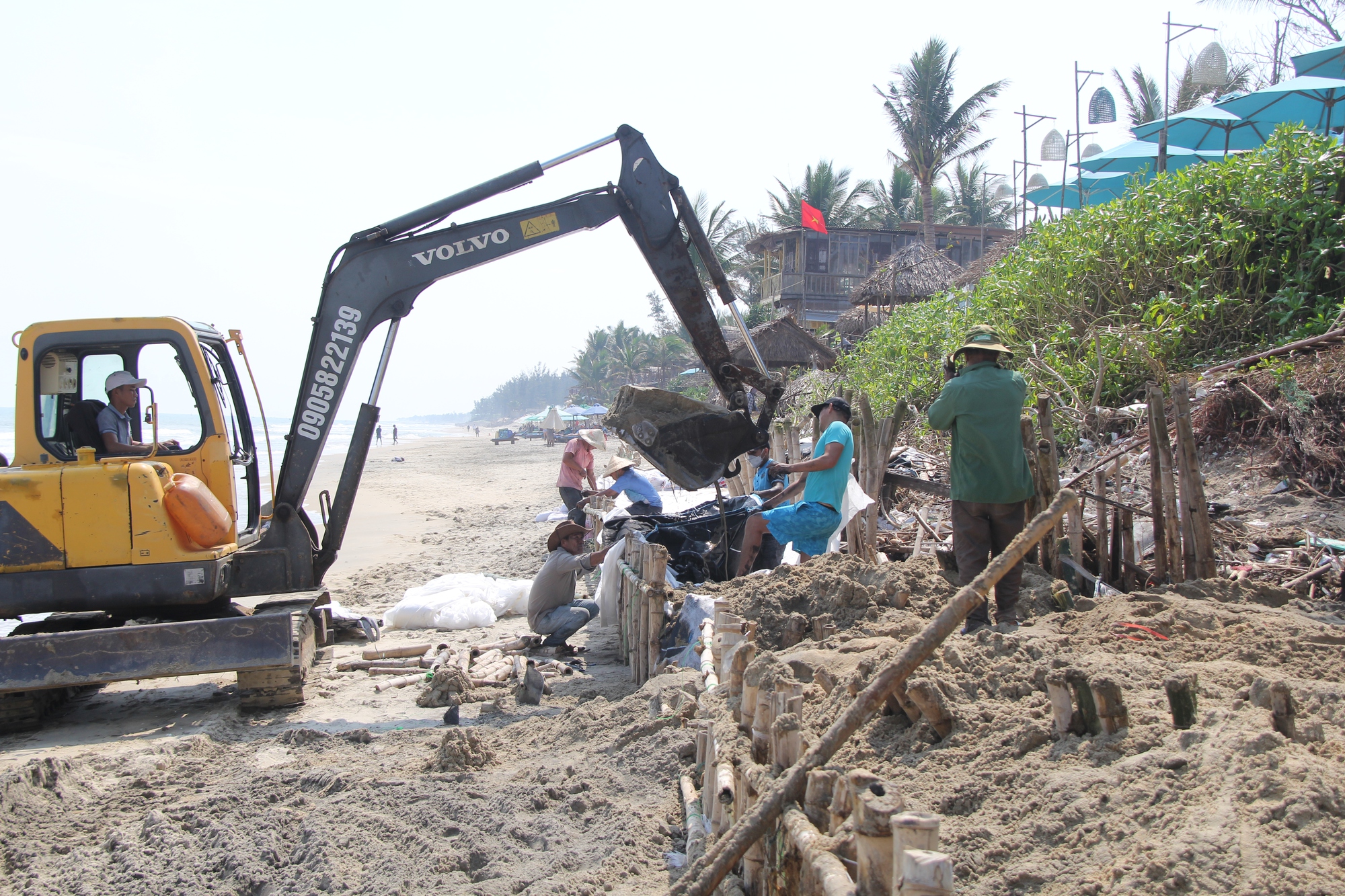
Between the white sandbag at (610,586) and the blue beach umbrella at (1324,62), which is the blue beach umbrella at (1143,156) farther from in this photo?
the white sandbag at (610,586)

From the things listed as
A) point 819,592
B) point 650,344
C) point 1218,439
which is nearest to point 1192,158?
point 1218,439

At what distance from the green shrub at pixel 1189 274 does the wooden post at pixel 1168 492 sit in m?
3.27

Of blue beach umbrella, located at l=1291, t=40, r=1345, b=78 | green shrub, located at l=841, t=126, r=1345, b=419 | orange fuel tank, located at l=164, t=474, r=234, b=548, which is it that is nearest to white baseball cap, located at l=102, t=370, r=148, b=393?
orange fuel tank, located at l=164, t=474, r=234, b=548

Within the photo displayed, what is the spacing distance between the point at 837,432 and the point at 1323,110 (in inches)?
562

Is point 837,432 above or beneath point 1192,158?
beneath

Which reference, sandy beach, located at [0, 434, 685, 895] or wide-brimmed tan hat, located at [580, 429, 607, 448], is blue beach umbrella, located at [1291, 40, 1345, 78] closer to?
wide-brimmed tan hat, located at [580, 429, 607, 448]

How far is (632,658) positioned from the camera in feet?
18.8

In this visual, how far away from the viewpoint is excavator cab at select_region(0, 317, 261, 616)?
17.0ft

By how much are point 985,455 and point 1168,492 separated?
1084 mm

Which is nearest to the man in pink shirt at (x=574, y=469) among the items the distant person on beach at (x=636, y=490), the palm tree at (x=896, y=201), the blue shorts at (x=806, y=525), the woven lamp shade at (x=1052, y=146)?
the distant person on beach at (x=636, y=490)

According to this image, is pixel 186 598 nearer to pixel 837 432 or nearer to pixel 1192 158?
pixel 837 432

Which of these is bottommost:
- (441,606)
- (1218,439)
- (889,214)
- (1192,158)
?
(441,606)

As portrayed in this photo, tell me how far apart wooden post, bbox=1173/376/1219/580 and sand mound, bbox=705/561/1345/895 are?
76cm

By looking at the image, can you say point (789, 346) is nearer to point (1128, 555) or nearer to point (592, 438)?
point (592, 438)
